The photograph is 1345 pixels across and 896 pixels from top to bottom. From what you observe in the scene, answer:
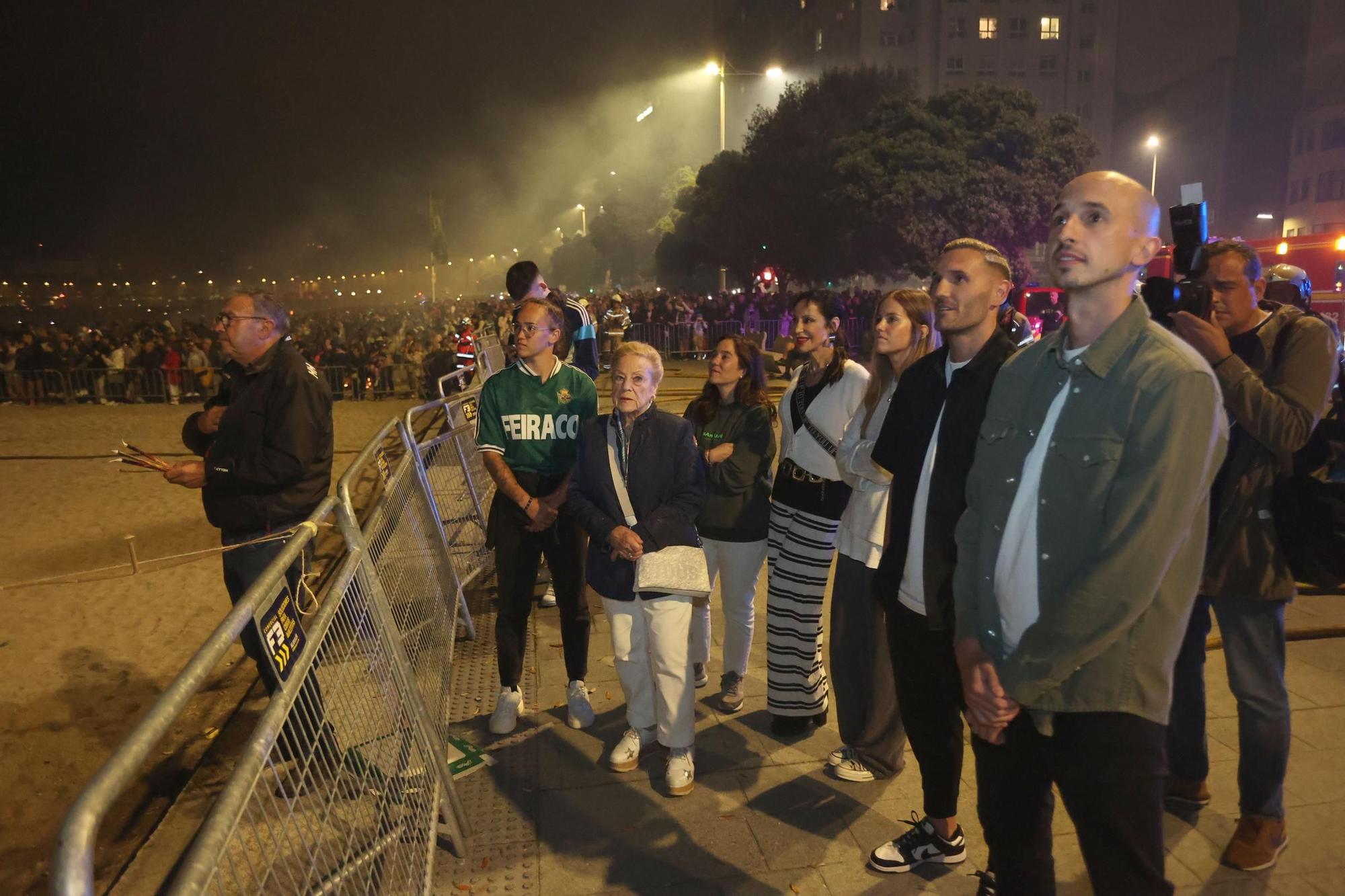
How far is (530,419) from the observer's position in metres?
4.45

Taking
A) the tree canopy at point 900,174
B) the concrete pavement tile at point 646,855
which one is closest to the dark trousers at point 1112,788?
the concrete pavement tile at point 646,855

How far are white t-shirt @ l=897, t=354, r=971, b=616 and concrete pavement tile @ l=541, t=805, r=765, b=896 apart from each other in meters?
1.28

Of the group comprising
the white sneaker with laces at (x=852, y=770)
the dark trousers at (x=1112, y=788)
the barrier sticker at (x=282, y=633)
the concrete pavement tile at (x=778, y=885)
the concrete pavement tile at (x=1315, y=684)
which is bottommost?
the concrete pavement tile at (x=778, y=885)

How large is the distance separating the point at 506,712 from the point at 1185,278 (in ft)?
12.3

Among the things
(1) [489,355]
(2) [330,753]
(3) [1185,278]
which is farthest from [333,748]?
(1) [489,355]

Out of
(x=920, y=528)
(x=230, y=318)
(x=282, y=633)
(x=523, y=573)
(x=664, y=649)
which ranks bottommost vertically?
(x=664, y=649)

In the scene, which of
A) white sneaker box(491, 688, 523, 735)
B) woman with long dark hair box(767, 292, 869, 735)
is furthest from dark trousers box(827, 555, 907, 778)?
white sneaker box(491, 688, 523, 735)

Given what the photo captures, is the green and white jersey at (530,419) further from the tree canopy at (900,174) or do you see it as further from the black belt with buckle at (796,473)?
the tree canopy at (900,174)

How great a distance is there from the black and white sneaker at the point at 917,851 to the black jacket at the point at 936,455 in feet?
3.15

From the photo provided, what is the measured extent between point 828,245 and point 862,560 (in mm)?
33213

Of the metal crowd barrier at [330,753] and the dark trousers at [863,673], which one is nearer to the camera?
the metal crowd barrier at [330,753]

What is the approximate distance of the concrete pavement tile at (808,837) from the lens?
3.32m

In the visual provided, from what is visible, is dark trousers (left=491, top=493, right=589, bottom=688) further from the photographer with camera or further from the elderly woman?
the photographer with camera

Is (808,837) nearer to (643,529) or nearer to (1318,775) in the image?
(643,529)
